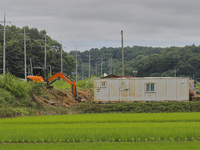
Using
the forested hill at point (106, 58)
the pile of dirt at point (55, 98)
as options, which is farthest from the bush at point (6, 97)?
the forested hill at point (106, 58)

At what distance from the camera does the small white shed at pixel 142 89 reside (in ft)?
141

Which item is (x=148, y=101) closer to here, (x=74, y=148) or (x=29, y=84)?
(x=29, y=84)

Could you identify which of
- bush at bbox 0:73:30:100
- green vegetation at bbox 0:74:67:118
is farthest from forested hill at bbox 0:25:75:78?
bush at bbox 0:73:30:100

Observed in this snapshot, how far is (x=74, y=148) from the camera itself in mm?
16859

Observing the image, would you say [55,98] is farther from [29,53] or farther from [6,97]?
[29,53]


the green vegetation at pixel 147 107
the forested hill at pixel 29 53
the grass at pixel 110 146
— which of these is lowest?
the grass at pixel 110 146

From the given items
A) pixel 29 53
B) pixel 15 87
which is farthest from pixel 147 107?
pixel 29 53

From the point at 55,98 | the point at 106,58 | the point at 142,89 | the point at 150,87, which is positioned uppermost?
the point at 106,58

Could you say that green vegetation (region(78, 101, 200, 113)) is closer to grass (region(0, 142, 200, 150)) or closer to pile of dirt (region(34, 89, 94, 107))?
pile of dirt (region(34, 89, 94, 107))

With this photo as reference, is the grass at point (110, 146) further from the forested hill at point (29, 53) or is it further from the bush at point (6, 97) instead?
the forested hill at point (29, 53)

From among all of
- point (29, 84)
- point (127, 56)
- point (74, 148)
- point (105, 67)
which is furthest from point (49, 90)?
point (127, 56)

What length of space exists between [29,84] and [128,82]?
10.7m

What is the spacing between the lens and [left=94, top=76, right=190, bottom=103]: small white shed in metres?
43.0

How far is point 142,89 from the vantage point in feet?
143
